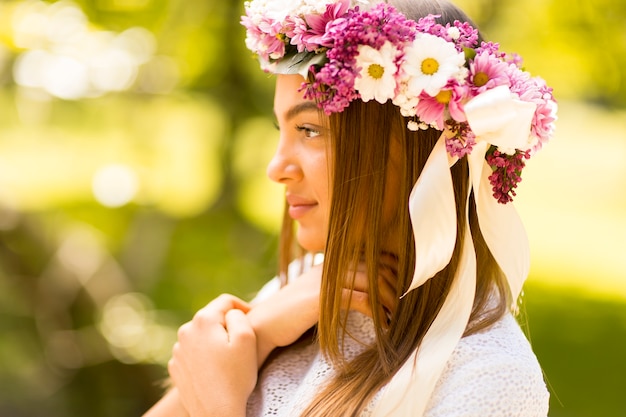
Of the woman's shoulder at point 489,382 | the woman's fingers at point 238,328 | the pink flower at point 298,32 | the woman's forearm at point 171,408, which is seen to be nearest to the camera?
the woman's shoulder at point 489,382

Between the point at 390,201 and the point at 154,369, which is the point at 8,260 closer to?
the point at 154,369

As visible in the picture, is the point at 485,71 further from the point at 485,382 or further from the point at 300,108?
the point at 485,382

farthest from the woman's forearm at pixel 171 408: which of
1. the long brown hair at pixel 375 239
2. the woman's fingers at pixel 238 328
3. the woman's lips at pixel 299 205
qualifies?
the woman's lips at pixel 299 205

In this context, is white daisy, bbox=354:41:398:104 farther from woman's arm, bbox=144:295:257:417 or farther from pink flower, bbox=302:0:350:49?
woman's arm, bbox=144:295:257:417

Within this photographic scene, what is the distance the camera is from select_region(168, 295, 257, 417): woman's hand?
1883mm

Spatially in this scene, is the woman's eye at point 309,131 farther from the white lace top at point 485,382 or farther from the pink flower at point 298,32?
the white lace top at point 485,382

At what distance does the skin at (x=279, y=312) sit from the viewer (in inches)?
72.3

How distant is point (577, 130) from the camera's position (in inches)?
319

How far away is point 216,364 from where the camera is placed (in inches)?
75.6

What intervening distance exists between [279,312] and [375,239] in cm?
34

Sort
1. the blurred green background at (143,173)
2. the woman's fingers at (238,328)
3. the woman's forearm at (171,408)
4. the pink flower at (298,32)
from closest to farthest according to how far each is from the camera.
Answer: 1. the pink flower at (298,32)
2. the woman's fingers at (238,328)
3. the woman's forearm at (171,408)
4. the blurred green background at (143,173)

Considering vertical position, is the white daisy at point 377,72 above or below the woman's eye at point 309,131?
above

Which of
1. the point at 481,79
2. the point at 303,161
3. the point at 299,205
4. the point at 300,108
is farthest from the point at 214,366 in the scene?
the point at 481,79

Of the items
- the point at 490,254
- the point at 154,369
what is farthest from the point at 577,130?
the point at 490,254
